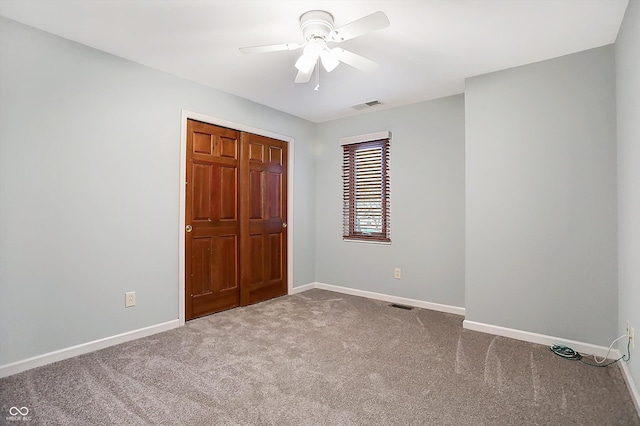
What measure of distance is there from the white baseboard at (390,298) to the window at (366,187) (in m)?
0.71

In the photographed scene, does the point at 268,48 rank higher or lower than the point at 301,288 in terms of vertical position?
higher

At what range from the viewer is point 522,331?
2869mm

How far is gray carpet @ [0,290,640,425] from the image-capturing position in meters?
1.78

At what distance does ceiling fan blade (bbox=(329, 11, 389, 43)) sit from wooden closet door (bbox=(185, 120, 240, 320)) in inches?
76.1

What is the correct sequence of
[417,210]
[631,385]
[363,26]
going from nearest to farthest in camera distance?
[363,26]
[631,385]
[417,210]

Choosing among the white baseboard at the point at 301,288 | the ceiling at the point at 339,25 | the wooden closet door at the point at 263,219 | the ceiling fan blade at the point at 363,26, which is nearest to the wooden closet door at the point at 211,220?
the wooden closet door at the point at 263,219

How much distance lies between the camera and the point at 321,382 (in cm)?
212

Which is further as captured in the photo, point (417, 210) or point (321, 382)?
point (417, 210)

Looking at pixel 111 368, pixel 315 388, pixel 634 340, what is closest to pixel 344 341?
pixel 315 388

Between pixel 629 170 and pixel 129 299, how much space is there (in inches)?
152

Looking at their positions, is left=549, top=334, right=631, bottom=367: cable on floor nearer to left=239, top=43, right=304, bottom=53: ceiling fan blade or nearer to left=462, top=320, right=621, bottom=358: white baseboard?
left=462, top=320, right=621, bottom=358: white baseboard

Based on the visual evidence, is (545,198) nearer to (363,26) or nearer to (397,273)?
(397,273)

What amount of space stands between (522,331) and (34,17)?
444cm

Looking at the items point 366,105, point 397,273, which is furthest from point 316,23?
point 397,273
